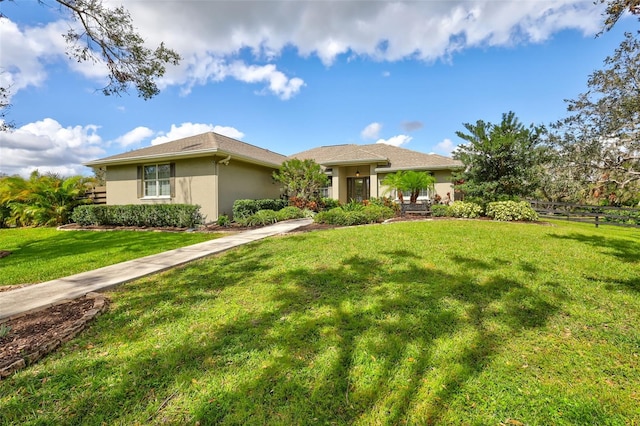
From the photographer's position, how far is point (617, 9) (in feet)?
15.6

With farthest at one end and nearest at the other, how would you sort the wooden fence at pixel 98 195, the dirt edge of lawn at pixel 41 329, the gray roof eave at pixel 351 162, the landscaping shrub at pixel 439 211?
the gray roof eave at pixel 351 162
the wooden fence at pixel 98 195
the landscaping shrub at pixel 439 211
the dirt edge of lawn at pixel 41 329

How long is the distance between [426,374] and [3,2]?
1073cm

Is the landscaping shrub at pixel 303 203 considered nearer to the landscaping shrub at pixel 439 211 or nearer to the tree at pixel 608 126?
the landscaping shrub at pixel 439 211

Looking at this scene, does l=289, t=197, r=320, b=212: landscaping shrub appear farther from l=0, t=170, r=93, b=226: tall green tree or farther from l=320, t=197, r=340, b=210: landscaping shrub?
l=0, t=170, r=93, b=226: tall green tree

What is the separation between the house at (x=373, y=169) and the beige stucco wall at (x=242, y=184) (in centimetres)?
377

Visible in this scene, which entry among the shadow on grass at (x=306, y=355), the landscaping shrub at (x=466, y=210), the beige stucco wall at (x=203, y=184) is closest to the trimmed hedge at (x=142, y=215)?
the beige stucco wall at (x=203, y=184)

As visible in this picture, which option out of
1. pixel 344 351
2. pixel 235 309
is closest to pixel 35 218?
pixel 235 309

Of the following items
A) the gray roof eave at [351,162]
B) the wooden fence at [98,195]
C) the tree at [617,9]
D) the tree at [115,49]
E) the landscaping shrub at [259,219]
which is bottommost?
the landscaping shrub at [259,219]

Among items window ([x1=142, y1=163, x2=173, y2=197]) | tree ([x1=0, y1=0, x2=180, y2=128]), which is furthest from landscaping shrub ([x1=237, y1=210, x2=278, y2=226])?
tree ([x1=0, y1=0, x2=180, y2=128])

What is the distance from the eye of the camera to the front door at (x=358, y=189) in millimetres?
19781

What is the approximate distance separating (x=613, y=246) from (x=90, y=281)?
38.0 ft

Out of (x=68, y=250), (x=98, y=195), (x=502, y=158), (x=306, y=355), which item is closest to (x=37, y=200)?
(x=98, y=195)

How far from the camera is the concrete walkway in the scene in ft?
Answer: 13.3

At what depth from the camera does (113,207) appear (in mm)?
13594
